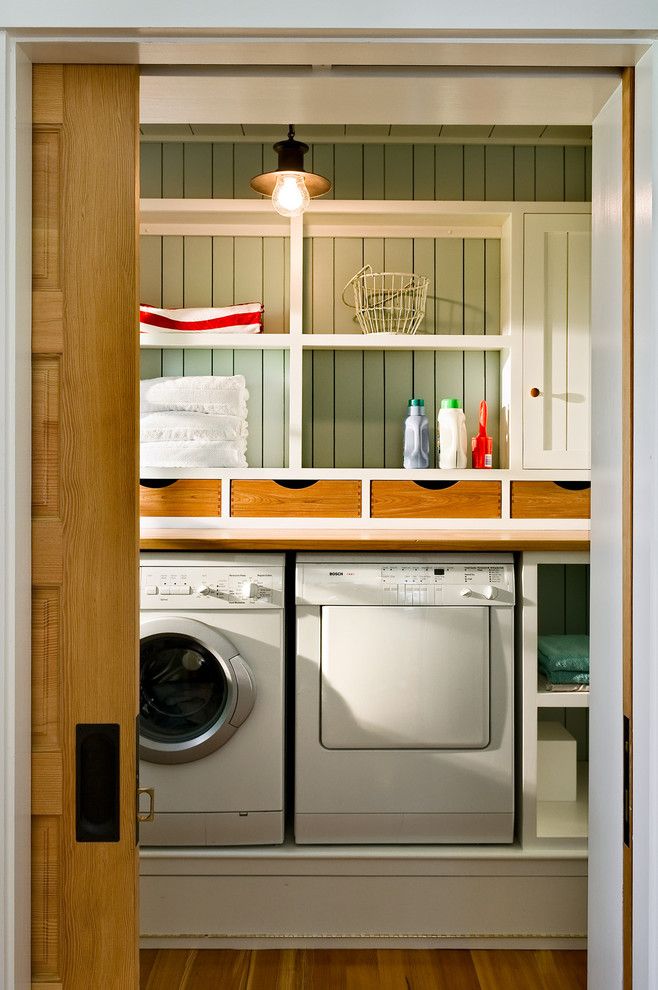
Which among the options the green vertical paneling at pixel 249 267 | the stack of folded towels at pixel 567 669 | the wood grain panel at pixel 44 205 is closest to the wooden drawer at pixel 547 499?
the stack of folded towels at pixel 567 669

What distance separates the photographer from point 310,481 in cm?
292

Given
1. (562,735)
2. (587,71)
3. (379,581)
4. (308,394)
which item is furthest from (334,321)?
(587,71)

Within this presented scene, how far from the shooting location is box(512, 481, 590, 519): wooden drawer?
2902 millimetres

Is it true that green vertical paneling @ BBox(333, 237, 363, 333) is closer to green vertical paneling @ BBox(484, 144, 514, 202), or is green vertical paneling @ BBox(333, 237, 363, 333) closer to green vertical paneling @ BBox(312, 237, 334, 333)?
green vertical paneling @ BBox(312, 237, 334, 333)

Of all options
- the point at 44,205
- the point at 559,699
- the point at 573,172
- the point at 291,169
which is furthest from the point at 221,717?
the point at 573,172

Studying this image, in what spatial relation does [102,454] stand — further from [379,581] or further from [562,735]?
[562,735]

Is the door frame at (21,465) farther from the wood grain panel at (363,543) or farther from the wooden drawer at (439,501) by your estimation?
the wooden drawer at (439,501)

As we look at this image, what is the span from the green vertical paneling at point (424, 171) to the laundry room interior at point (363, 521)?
14 mm

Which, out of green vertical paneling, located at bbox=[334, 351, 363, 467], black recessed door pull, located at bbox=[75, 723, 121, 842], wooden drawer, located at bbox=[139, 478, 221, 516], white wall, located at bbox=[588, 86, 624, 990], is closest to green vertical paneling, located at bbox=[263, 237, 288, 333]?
green vertical paneling, located at bbox=[334, 351, 363, 467]

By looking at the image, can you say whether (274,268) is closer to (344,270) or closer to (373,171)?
(344,270)

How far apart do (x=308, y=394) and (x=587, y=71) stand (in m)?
2.03

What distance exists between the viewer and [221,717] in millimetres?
2326

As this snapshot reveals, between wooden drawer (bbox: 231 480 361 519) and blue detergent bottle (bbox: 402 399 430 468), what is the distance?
219 mm

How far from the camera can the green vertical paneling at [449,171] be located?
309 centimetres
